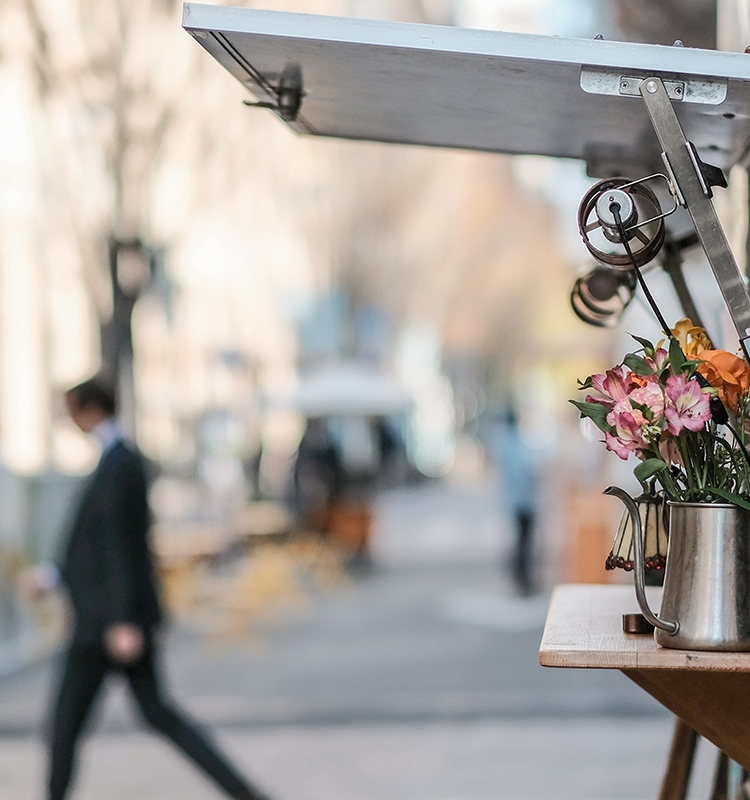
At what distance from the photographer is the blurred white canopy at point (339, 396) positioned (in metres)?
18.7

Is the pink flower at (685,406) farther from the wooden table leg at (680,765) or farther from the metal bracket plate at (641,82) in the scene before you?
the wooden table leg at (680,765)

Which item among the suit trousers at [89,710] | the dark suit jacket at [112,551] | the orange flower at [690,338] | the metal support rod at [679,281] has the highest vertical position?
the metal support rod at [679,281]

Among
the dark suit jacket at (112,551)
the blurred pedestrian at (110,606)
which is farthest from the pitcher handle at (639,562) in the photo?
the dark suit jacket at (112,551)

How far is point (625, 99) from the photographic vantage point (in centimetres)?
254

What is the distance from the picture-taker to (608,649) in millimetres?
2400

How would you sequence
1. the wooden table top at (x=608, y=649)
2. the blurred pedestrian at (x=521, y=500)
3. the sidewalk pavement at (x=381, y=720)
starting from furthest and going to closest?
the blurred pedestrian at (x=521, y=500) → the sidewalk pavement at (x=381, y=720) → the wooden table top at (x=608, y=649)

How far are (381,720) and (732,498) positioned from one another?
5.09 meters

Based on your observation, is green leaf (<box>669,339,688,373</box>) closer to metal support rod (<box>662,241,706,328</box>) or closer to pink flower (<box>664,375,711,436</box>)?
pink flower (<box>664,375,711,436</box>)

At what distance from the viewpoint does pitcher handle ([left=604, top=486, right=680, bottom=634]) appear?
95.7 inches

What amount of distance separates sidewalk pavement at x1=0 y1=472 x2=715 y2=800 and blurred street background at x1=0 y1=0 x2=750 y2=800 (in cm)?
3

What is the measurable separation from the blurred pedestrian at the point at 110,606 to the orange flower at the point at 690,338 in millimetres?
2744

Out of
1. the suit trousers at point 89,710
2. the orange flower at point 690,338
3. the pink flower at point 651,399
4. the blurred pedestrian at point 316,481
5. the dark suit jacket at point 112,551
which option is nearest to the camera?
the pink flower at point 651,399

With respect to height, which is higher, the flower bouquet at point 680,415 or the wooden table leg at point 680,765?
the flower bouquet at point 680,415

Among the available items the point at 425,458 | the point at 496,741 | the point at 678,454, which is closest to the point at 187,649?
the point at 496,741
